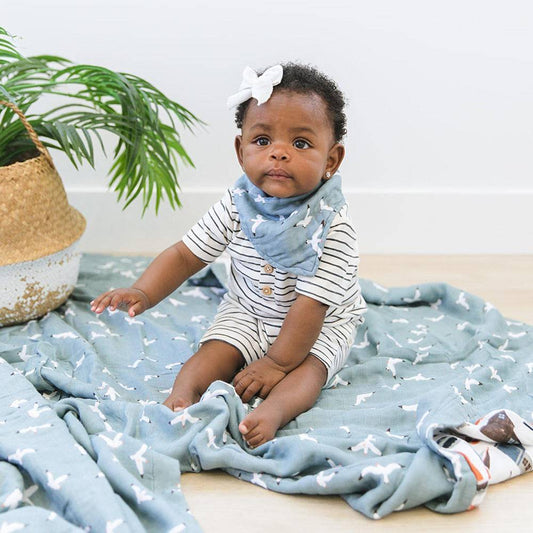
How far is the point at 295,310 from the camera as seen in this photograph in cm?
136

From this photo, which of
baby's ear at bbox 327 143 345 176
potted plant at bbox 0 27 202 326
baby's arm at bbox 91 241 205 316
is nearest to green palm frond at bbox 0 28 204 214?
potted plant at bbox 0 27 202 326

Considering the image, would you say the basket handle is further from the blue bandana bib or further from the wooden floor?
the wooden floor

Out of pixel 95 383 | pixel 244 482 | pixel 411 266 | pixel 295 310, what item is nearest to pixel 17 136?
pixel 95 383

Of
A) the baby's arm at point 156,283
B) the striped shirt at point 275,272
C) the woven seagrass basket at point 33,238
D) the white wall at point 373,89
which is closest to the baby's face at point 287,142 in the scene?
the striped shirt at point 275,272

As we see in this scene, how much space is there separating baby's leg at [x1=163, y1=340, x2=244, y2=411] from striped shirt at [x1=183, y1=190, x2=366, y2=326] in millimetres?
109

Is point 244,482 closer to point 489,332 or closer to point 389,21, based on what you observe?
point 489,332

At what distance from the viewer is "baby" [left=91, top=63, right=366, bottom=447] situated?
1322 mm

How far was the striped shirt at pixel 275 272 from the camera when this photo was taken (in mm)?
1373

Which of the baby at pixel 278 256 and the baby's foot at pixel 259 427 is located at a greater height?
the baby at pixel 278 256

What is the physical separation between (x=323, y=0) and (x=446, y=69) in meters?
0.38

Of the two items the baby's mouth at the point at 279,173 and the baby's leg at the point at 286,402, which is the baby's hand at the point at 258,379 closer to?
the baby's leg at the point at 286,402

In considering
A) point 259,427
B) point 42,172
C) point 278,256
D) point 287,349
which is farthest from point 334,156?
point 42,172

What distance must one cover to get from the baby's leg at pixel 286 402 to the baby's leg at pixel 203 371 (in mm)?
108

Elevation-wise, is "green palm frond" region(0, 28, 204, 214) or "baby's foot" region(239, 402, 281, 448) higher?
"green palm frond" region(0, 28, 204, 214)
